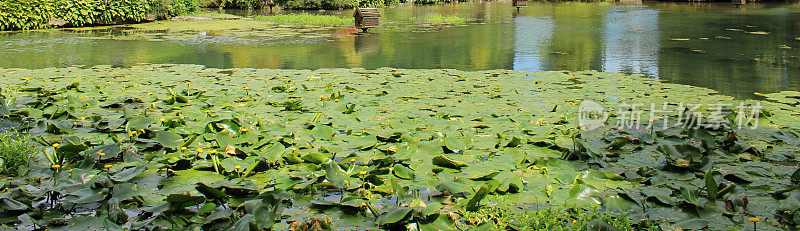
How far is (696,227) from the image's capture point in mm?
2104

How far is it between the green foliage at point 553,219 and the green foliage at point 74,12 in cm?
1452

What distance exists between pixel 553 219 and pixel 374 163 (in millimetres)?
1109

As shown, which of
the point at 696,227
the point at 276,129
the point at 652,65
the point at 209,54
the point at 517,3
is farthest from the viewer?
the point at 517,3

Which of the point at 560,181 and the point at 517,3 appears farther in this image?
the point at 517,3

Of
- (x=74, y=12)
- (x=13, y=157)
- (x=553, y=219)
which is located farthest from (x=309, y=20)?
(x=553, y=219)

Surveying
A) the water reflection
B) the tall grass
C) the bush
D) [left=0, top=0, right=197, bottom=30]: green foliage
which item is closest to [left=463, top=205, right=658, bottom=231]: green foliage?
the bush

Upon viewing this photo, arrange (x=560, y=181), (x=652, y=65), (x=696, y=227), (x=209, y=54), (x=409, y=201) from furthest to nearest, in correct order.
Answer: (x=209, y=54) < (x=652, y=65) < (x=560, y=181) < (x=409, y=201) < (x=696, y=227)

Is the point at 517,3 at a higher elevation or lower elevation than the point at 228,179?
higher

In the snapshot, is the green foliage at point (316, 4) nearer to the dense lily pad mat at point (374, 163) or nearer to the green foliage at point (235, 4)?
the green foliage at point (235, 4)

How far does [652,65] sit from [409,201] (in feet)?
18.3

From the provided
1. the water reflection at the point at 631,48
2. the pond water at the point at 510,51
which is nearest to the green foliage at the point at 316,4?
the pond water at the point at 510,51

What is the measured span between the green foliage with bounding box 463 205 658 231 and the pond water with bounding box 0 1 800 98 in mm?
3487

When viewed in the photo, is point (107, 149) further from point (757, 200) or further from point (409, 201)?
point (757, 200)

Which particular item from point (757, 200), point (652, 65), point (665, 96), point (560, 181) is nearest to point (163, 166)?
point (560, 181)
